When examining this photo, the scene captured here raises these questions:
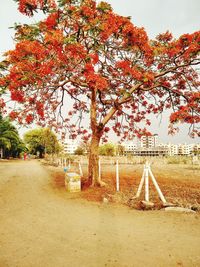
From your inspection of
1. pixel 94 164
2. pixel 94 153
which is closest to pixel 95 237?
pixel 94 164

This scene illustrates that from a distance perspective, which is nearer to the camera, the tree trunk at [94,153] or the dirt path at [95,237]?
the dirt path at [95,237]

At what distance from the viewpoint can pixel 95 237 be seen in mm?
4746

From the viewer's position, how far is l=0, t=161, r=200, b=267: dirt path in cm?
369

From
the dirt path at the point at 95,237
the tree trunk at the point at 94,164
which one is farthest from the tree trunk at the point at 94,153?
the dirt path at the point at 95,237

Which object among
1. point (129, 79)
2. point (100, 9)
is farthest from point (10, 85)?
point (129, 79)

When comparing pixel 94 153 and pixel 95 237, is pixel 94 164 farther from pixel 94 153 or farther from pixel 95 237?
pixel 95 237

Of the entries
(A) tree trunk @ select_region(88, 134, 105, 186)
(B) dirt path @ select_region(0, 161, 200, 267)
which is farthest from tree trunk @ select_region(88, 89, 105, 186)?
(B) dirt path @ select_region(0, 161, 200, 267)

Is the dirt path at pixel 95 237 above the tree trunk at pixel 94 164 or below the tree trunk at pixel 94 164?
below

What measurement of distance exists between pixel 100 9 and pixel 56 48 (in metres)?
2.26

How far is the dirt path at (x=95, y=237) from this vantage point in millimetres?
3693

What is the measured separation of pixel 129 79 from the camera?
1023 centimetres

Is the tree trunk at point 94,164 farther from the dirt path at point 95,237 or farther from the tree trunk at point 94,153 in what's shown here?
the dirt path at point 95,237

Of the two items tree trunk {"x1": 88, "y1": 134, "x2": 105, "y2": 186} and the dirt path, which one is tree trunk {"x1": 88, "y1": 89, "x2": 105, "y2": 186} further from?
the dirt path

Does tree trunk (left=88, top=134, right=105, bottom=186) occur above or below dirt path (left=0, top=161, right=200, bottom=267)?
above
